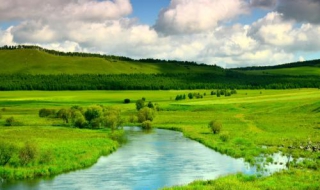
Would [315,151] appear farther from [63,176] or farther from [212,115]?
[212,115]

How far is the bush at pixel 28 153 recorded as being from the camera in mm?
52500

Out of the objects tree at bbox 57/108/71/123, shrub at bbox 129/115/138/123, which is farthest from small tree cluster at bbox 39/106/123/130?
shrub at bbox 129/115/138/123

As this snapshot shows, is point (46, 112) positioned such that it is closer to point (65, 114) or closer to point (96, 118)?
point (65, 114)

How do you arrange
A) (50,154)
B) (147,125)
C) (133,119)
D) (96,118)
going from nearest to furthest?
1. (50,154)
2. (96,118)
3. (147,125)
4. (133,119)

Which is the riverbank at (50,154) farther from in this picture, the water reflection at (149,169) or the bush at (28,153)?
the water reflection at (149,169)

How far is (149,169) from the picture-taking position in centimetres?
5406

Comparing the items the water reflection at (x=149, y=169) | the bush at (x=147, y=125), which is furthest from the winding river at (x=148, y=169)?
the bush at (x=147, y=125)

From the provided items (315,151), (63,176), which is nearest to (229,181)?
(63,176)

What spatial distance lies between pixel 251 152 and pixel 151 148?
1671 centimetres

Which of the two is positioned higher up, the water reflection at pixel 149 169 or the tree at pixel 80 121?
the tree at pixel 80 121

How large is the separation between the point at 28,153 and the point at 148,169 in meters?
14.4

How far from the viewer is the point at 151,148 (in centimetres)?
7188

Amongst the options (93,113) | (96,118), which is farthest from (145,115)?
(96,118)

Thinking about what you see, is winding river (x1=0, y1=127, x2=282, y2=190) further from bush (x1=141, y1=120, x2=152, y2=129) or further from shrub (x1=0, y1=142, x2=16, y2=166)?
bush (x1=141, y1=120, x2=152, y2=129)
